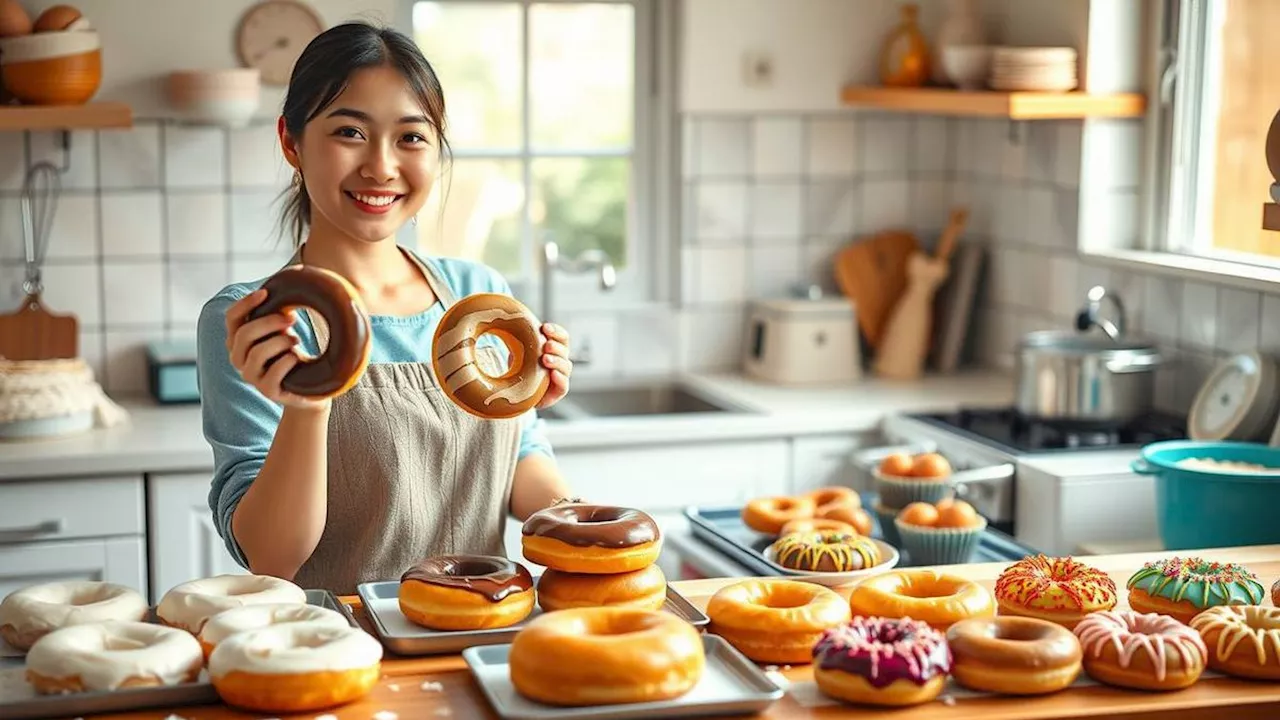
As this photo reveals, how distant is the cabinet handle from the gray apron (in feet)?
3.64

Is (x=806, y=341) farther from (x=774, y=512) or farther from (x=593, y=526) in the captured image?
(x=593, y=526)

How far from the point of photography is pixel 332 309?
5.06 feet

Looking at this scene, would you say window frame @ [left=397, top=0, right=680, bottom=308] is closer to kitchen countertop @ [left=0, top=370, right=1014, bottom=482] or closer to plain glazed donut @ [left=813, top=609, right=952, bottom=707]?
kitchen countertop @ [left=0, top=370, right=1014, bottom=482]

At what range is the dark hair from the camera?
1.89m

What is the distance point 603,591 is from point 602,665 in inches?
9.5

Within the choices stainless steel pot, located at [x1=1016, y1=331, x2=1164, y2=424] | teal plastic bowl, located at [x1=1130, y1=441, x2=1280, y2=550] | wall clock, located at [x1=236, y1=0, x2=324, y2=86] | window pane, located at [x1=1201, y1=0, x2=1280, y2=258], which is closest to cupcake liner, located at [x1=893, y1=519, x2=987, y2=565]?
teal plastic bowl, located at [x1=1130, y1=441, x2=1280, y2=550]

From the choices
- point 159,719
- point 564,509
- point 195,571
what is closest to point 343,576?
point 564,509

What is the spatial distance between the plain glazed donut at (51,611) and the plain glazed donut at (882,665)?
0.66 m

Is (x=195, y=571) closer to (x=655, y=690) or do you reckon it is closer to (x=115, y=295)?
(x=115, y=295)

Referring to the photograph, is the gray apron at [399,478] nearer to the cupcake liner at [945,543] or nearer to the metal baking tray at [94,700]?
the metal baking tray at [94,700]

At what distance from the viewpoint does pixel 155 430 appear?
3127 millimetres

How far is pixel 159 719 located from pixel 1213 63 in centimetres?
251

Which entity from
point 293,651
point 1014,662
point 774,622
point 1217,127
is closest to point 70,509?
point 293,651

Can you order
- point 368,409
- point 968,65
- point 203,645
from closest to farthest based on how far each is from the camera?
1. point 203,645
2. point 368,409
3. point 968,65
